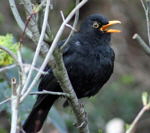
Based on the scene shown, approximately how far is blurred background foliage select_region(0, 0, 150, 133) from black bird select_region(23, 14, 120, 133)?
239 centimetres

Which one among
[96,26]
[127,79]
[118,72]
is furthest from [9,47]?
[118,72]

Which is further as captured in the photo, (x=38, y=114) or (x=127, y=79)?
(x=127, y=79)

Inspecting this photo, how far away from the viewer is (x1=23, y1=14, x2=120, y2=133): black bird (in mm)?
4465

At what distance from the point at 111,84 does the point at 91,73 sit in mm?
3974

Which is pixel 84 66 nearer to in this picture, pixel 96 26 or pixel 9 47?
pixel 96 26

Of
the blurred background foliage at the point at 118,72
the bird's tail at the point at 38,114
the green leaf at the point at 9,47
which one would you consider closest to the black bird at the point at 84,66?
the bird's tail at the point at 38,114

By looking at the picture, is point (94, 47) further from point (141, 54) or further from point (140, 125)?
point (141, 54)

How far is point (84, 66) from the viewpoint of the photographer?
4.44 meters

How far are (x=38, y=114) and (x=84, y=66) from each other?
73cm

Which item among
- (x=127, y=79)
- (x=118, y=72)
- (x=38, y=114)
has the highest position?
(x=38, y=114)

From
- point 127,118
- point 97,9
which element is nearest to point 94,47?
point 127,118

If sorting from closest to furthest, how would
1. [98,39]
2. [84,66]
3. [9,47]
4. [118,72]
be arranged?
[9,47] → [84,66] → [98,39] → [118,72]

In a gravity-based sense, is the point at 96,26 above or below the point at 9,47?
below

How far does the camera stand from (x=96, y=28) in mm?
4961
